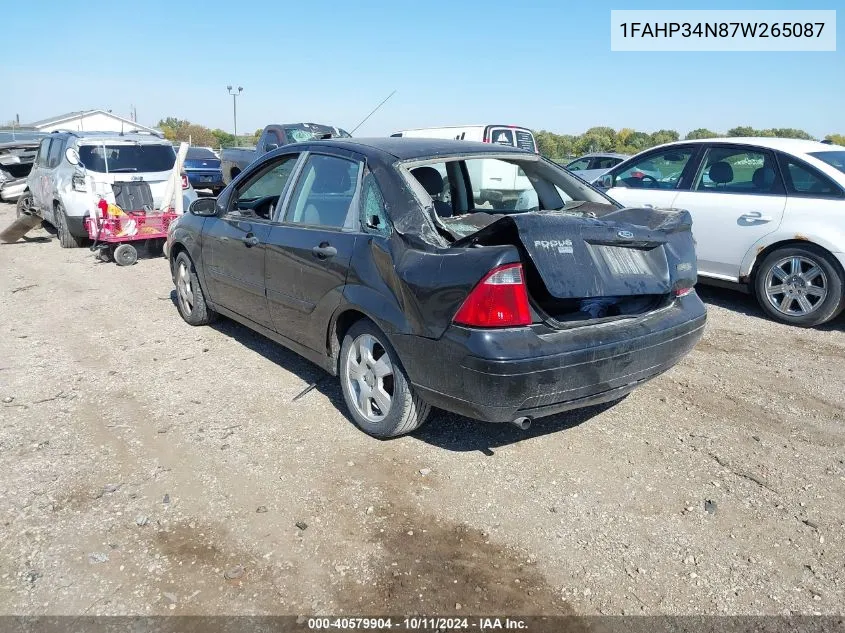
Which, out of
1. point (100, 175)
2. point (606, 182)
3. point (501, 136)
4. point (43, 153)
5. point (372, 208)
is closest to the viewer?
point (372, 208)

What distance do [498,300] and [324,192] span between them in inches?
67.7

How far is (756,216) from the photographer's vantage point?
21.0 feet

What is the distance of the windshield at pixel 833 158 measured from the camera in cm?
614

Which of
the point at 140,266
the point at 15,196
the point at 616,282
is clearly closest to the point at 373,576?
the point at 616,282

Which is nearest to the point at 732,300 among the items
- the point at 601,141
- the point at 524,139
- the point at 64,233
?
the point at 524,139

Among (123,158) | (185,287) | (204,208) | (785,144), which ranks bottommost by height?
(185,287)

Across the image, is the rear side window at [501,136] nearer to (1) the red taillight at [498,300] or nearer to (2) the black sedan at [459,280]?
(2) the black sedan at [459,280]

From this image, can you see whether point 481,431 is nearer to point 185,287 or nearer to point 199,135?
point 185,287

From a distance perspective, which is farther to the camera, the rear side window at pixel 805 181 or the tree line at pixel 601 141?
the tree line at pixel 601 141

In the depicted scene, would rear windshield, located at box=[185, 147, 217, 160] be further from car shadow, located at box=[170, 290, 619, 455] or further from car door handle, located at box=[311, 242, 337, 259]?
car door handle, located at box=[311, 242, 337, 259]

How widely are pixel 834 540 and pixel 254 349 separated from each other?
4241mm

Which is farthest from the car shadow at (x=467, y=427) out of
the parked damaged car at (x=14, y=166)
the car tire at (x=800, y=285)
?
the parked damaged car at (x=14, y=166)

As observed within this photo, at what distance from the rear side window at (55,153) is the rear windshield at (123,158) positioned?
0.83 m

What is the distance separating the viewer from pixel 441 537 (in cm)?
301
